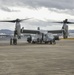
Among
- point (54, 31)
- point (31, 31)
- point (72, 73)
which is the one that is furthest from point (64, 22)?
point (72, 73)

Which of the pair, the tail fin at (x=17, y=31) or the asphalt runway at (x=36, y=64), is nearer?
the asphalt runway at (x=36, y=64)

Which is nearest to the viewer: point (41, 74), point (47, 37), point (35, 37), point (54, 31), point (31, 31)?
point (41, 74)

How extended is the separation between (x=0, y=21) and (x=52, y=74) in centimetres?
5345

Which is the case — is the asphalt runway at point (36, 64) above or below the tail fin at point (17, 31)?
below

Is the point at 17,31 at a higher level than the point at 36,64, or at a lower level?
higher

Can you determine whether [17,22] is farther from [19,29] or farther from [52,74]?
[52,74]

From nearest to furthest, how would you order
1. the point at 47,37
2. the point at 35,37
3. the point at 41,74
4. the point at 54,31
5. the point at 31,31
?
the point at 41,74 < the point at 47,37 < the point at 35,37 < the point at 31,31 < the point at 54,31

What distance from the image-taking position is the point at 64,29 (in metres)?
68.5

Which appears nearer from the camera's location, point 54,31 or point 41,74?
point 41,74

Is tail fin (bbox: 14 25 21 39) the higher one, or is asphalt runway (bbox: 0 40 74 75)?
tail fin (bbox: 14 25 21 39)

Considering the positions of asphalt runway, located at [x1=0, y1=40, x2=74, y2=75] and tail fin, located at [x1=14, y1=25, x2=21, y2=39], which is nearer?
asphalt runway, located at [x1=0, y1=40, x2=74, y2=75]

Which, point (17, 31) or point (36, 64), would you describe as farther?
point (17, 31)

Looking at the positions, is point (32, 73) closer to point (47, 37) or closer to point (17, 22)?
point (47, 37)

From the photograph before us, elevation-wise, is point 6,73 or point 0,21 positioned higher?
point 0,21
